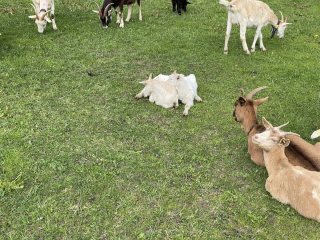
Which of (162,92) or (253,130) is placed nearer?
(253,130)

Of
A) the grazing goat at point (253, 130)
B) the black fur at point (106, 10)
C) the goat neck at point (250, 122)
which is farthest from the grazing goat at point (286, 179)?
the black fur at point (106, 10)

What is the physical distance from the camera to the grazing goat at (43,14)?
13.0 meters

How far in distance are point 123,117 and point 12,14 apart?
7.96 metres

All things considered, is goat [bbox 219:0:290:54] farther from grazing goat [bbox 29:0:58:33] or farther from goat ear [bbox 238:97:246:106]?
grazing goat [bbox 29:0:58:33]

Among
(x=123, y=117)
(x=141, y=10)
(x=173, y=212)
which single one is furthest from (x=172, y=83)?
(x=141, y=10)

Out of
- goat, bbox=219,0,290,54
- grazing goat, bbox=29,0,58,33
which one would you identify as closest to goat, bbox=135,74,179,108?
goat, bbox=219,0,290,54

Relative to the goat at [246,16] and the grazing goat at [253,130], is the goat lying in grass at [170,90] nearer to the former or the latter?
the grazing goat at [253,130]

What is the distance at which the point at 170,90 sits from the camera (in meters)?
9.09

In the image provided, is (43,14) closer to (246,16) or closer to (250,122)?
(246,16)

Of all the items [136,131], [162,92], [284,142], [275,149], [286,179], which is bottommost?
[136,131]

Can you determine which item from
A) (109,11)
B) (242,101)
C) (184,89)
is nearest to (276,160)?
(242,101)

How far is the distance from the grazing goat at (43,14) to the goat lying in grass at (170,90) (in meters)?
5.22

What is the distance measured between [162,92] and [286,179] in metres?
3.54

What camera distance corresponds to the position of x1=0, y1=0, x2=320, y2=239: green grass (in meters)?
6.14
